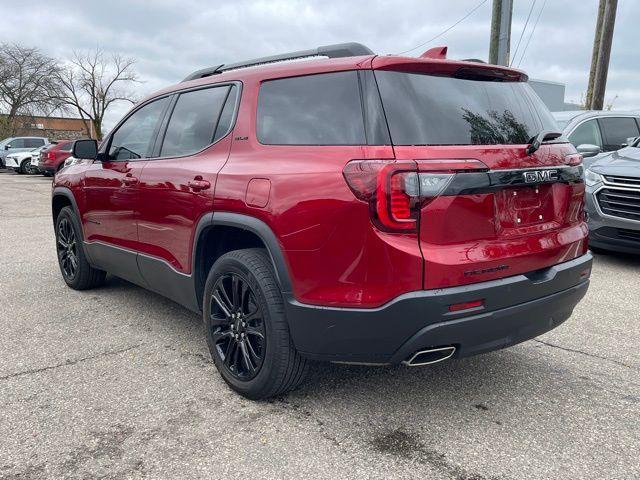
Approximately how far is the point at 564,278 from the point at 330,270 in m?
1.20

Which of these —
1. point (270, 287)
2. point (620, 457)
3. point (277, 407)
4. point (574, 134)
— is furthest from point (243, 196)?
point (574, 134)

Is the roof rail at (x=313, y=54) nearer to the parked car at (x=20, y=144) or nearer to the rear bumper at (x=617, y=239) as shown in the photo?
the rear bumper at (x=617, y=239)

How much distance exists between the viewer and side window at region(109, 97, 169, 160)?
155 inches

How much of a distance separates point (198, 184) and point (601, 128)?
683cm

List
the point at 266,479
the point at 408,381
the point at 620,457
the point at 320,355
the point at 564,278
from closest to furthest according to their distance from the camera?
the point at 266,479, the point at 620,457, the point at 320,355, the point at 564,278, the point at 408,381

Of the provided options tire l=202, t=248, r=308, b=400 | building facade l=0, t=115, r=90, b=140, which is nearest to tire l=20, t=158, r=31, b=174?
building facade l=0, t=115, r=90, b=140

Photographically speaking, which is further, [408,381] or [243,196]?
[408,381]

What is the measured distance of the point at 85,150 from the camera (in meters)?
4.37

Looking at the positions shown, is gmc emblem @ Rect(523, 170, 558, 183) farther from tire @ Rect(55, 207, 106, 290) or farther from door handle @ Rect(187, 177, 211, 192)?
tire @ Rect(55, 207, 106, 290)

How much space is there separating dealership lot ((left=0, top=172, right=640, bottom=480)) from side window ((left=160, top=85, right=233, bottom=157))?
4.33ft

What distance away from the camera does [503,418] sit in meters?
2.76

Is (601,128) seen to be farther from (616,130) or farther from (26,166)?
(26,166)

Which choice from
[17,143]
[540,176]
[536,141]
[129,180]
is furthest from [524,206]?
[17,143]

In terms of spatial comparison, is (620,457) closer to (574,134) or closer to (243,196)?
(243,196)
